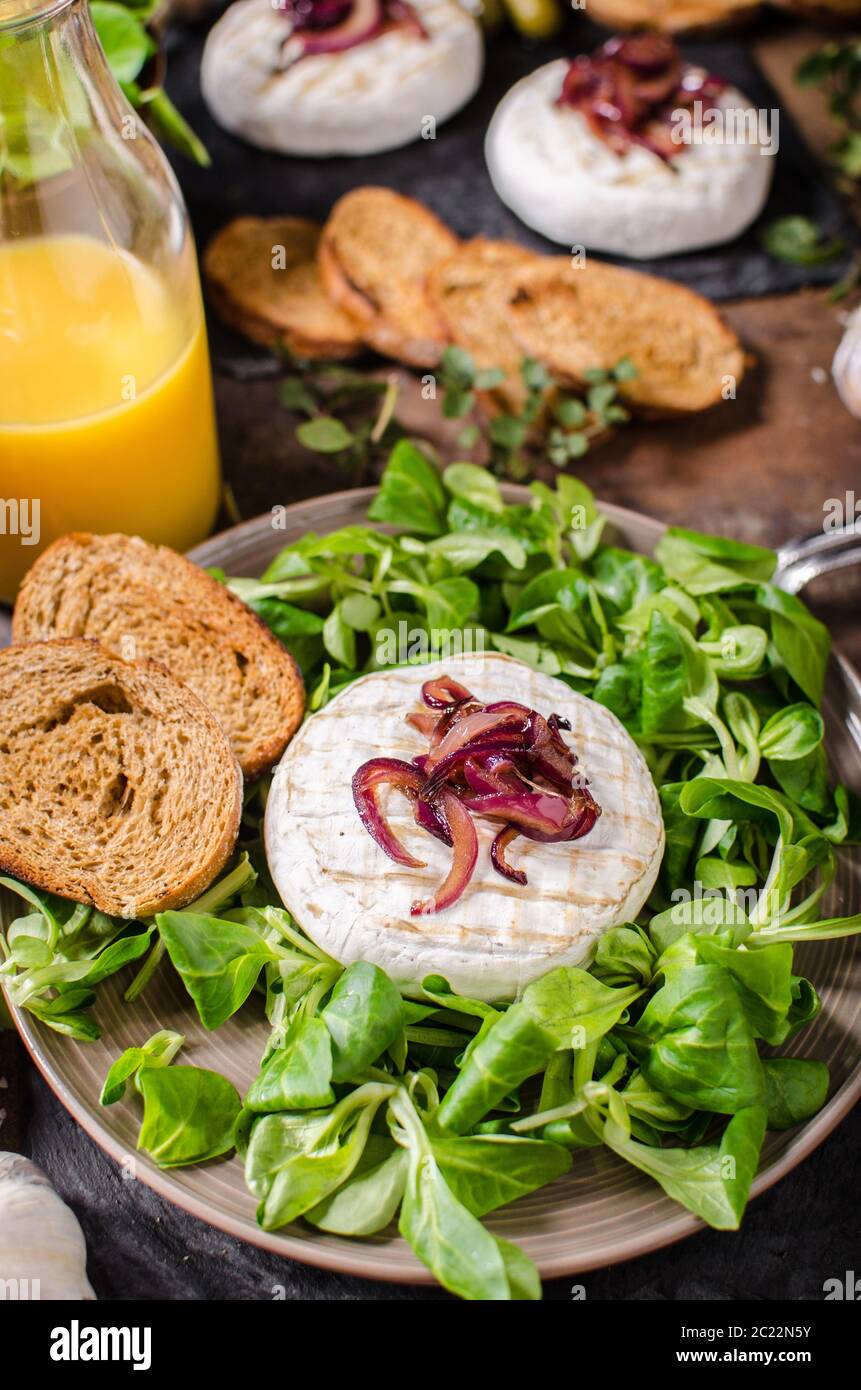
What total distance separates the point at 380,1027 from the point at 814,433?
226 cm

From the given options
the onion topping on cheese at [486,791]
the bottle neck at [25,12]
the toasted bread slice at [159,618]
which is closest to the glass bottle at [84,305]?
the bottle neck at [25,12]

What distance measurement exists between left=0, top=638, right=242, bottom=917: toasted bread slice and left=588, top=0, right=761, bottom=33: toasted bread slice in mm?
3199

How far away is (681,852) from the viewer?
2.34 metres

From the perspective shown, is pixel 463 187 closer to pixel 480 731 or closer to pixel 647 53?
pixel 647 53

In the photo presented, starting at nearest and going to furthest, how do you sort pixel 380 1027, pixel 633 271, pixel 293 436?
pixel 380 1027 < pixel 293 436 < pixel 633 271

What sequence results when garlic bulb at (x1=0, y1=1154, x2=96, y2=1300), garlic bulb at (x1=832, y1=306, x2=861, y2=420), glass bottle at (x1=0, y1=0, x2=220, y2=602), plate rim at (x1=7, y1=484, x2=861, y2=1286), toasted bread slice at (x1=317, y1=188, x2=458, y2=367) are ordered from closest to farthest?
plate rim at (x1=7, y1=484, x2=861, y2=1286), garlic bulb at (x1=0, y1=1154, x2=96, y2=1300), glass bottle at (x1=0, y1=0, x2=220, y2=602), garlic bulb at (x1=832, y1=306, x2=861, y2=420), toasted bread slice at (x1=317, y1=188, x2=458, y2=367)

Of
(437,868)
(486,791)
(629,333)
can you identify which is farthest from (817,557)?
(437,868)

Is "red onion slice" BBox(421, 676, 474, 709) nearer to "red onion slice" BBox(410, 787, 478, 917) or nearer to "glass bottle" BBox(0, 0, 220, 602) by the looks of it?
"red onion slice" BBox(410, 787, 478, 917)

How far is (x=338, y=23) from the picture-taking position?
13.0 feet

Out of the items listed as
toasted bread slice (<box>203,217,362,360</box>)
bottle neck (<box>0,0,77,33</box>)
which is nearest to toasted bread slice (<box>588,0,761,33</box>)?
toasted bread slice (<box>203,217,362,360</box>)

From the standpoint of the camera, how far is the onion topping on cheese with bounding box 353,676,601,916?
7.00 ft

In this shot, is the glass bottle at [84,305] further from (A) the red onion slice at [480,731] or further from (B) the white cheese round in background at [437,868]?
(A) the red onion slice at [480,731]

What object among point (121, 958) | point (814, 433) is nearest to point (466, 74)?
point (814, 433)
